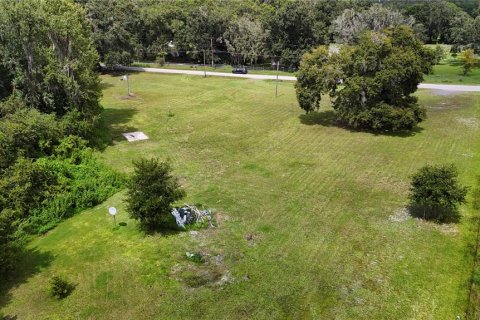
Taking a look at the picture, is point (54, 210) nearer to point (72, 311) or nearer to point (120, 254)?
point (120, 254)

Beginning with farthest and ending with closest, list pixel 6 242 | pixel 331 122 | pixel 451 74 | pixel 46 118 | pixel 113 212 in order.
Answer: pixel 451 74, pixel 331 122, pixel 46 118, pixel 113 212, pixel 6 242

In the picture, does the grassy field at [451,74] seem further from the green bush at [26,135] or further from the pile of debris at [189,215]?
the green bush at [26,135]

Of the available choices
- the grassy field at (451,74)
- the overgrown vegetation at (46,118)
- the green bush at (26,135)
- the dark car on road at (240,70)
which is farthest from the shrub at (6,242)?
the grassy field at (451,74)

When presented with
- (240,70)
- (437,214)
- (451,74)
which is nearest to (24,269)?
(437,214)

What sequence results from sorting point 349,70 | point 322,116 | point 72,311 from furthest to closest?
point 322,116 < point 349,70 < point 72,311

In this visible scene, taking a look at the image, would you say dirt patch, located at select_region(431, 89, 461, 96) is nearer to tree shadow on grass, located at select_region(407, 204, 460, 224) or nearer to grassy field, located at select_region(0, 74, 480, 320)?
grassy field, located at select_region(0, 74, 480, 320)

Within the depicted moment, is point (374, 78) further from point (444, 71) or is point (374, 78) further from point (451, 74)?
point (444, 71)

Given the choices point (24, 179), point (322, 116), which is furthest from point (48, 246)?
point (322, 116)
